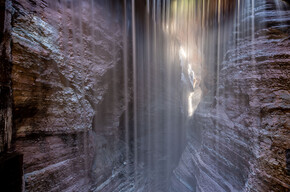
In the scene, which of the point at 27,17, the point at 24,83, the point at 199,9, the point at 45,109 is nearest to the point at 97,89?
the point at 45,109

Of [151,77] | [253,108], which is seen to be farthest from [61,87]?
[151,77]

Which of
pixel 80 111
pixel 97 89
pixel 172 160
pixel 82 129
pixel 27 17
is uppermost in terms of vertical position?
pixel 27 17

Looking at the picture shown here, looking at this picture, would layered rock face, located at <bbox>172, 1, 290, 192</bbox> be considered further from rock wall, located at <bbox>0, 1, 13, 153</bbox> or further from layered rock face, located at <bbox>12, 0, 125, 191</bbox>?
rock wall, located at <bbox>0, 1, 13, 153</bbox>

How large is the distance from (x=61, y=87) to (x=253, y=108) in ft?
14.4

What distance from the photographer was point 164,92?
7852mm

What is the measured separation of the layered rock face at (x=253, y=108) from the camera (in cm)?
244

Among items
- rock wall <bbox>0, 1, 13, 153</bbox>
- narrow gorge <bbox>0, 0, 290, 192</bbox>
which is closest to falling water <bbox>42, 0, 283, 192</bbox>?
narrow gorge <bbox>0, 0, 290, 192</bbox>

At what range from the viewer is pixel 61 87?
9.03 ft

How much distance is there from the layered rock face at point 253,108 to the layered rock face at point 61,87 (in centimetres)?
356

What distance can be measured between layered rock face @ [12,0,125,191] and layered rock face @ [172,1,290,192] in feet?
11.7

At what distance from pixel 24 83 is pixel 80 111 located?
1210 mm

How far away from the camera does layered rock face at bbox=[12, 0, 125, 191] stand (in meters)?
2.21

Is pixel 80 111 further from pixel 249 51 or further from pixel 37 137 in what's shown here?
pixel 249 51

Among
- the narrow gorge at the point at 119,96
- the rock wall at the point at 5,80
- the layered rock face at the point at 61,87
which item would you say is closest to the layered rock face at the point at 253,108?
the narrow gorge at the point at 119,96
